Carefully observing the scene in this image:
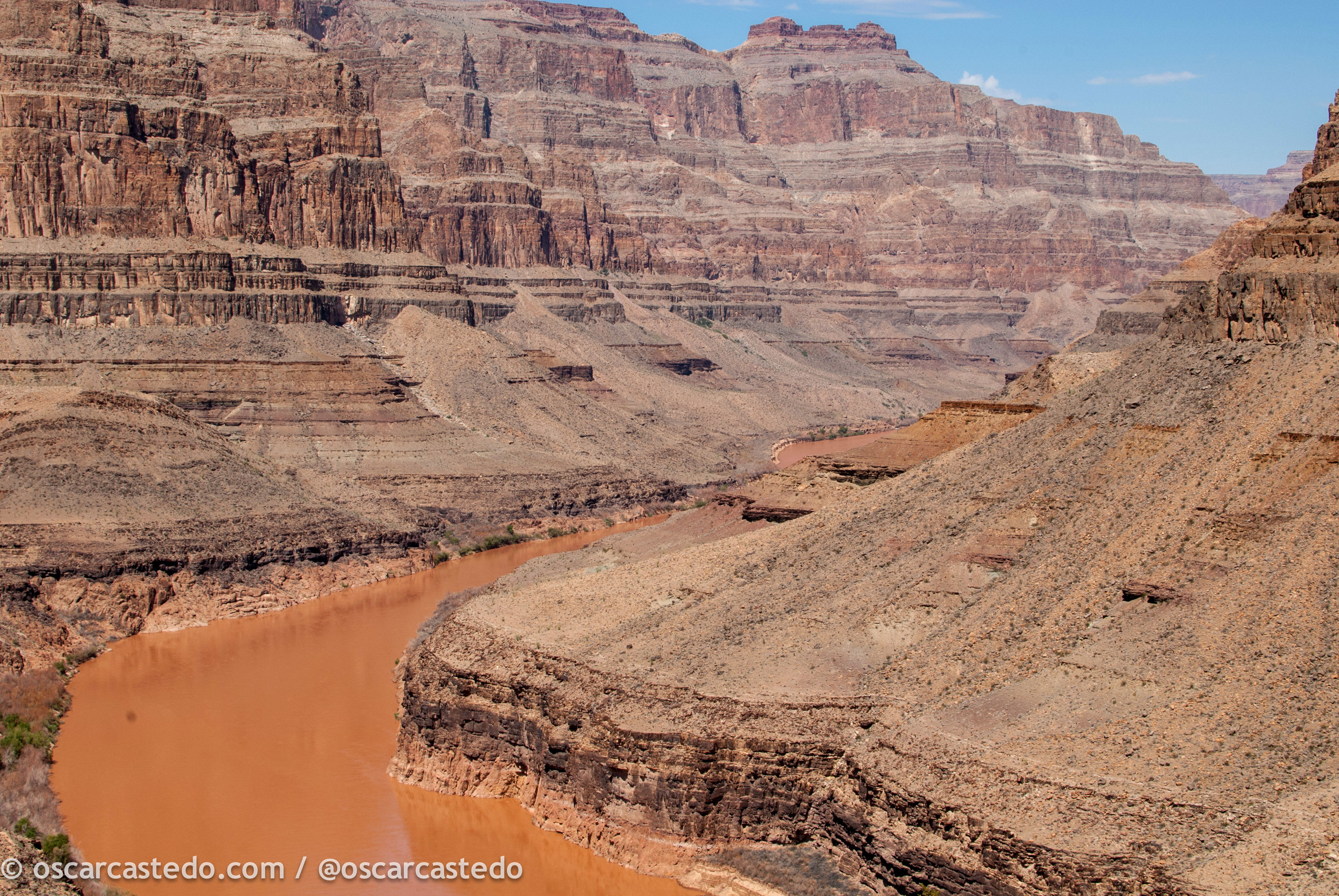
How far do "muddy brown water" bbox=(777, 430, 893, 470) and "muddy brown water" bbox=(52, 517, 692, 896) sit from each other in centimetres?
5502

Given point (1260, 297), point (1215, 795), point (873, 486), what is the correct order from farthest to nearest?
1. point (873, 486)
2. point (1260, 297)
3. point (1215, 795)

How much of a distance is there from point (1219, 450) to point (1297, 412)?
186 cm

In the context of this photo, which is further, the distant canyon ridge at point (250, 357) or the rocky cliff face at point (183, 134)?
the rocky cliff face at point (183, 134)

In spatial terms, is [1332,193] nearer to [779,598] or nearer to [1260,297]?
[1260,297]

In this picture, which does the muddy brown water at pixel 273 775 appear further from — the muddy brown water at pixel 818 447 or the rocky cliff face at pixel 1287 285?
the muddy brown water at pixel 818 447

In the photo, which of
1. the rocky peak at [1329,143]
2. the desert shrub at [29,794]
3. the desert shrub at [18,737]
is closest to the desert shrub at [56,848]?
the desert shrub at [29,794]

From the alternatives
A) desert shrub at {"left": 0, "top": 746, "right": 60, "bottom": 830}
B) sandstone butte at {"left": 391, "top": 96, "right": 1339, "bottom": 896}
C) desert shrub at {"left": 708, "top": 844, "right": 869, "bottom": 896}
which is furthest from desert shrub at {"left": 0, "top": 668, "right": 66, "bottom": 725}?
desert shrub at {"left": 708, "top": 844, "right": 869, "bottom": 896}

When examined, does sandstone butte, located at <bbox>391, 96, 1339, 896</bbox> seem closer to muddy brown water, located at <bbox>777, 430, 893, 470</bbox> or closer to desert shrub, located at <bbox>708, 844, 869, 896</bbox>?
desert shrub, located at <bbox>708, 844, 869, 896</bbox>

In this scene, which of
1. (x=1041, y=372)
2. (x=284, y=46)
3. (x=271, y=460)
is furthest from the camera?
(x=284, y=46)

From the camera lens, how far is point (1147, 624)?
34.9 metres

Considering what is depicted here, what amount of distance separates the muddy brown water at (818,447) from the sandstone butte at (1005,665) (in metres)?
66.4

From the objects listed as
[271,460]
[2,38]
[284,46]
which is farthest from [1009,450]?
[284,46]

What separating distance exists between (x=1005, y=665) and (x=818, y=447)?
91.2m

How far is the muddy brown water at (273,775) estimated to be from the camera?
38500 mm
